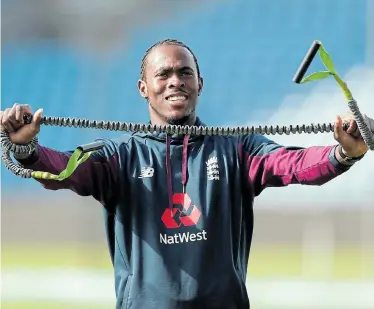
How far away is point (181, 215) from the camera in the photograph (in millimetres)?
1330

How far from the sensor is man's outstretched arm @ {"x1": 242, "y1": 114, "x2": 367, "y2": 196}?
118cm

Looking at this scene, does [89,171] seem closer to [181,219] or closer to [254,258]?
[181,219]

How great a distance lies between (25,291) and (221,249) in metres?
3.18

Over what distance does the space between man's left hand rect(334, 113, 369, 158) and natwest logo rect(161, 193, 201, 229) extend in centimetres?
30

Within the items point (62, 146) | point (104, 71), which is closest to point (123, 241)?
point (62, 146)

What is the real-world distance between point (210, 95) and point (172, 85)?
425 cm

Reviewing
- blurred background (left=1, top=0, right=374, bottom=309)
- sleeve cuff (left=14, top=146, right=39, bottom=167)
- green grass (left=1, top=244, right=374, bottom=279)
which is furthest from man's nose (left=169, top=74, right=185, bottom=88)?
green grass (left=1, top=244, right=374, bottom=279)

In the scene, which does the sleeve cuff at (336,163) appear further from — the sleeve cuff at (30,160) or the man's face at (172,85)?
the sleeve cuff at (30,160)

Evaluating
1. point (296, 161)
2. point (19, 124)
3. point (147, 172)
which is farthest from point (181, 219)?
point (19, 124)

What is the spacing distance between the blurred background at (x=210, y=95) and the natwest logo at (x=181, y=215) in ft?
10.6

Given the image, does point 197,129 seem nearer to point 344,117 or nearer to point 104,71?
point 344,117

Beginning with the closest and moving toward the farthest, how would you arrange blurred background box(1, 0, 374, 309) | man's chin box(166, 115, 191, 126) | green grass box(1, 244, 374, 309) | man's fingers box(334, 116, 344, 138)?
man's fingers box(334, 116, 344, 138), man's chin box(166, 115, 191, 126), green grass box(1, 244, 374, 309), blurred background box(1, 0, 374, 309)

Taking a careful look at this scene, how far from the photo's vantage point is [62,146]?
535 centimetres

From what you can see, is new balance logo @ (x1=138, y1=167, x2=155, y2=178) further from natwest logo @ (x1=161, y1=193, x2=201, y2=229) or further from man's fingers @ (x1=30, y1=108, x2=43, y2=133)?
man's fingers @ (x1=30, y1=108, x2=43, y2=133)
